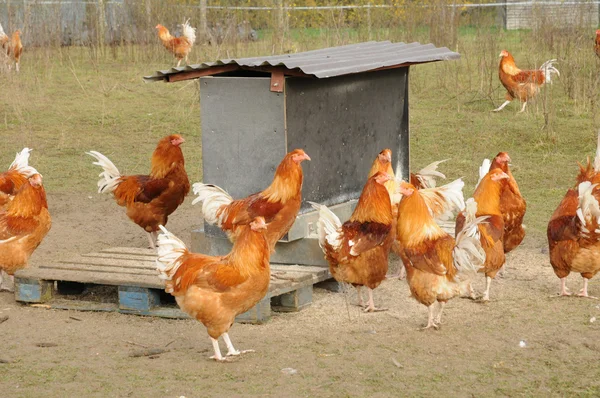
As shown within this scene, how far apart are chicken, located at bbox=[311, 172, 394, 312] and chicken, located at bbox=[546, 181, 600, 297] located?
130 centimetres

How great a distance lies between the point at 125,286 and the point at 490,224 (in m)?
2.78

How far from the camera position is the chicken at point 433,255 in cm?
574

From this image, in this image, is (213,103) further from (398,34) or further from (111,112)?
(398,34)

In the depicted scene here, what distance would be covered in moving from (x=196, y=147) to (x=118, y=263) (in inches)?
230

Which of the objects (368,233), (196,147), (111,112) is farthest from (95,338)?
(111,112)

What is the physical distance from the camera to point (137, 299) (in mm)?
6332

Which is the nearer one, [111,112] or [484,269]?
[484,269]

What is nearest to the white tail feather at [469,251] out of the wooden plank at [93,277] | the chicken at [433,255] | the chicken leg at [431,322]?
the chicken at [433,255]

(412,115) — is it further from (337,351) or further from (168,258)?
(168,258)

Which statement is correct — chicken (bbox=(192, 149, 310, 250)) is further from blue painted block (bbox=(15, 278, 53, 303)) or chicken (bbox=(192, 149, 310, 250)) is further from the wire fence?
the wire fence

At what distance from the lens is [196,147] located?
12578 millimetres

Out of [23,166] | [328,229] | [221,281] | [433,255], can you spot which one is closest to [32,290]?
[23,166]

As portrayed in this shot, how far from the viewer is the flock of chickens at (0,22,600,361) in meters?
5.32

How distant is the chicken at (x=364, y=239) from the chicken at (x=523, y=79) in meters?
8.18
